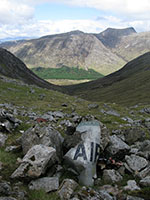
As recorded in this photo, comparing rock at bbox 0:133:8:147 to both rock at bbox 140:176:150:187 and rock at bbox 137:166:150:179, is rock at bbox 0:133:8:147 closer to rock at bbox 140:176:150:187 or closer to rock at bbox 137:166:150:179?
rock at bbox 137:166:150:179

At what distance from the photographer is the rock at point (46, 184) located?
40.5 ft

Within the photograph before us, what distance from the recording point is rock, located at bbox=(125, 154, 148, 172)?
15691 millimetres

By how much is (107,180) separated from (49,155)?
4.26 meters

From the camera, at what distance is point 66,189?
1218 centimetres

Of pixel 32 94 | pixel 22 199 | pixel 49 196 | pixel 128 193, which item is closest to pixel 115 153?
pixel 128 193

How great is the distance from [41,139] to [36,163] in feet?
10.5

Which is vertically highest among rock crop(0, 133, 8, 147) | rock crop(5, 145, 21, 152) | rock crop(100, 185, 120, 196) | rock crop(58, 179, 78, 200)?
rock crop(0, 133, 8, 147)

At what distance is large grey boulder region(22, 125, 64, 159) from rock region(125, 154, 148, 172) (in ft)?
17.2

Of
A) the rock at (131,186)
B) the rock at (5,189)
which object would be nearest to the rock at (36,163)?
the rock at (5,189)

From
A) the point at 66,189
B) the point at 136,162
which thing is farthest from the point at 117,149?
the point at 66,189

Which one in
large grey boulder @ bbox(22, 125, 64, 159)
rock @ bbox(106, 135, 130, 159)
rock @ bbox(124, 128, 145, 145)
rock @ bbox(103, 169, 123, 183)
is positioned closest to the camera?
rock @ bbox(103, 169, 123, 183)

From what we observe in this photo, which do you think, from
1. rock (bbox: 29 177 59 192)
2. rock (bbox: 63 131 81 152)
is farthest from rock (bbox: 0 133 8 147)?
rock (bbox: 29 177 59 192)

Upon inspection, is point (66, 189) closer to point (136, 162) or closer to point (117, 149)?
point (136, 162)

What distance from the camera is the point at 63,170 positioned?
14898 mm
